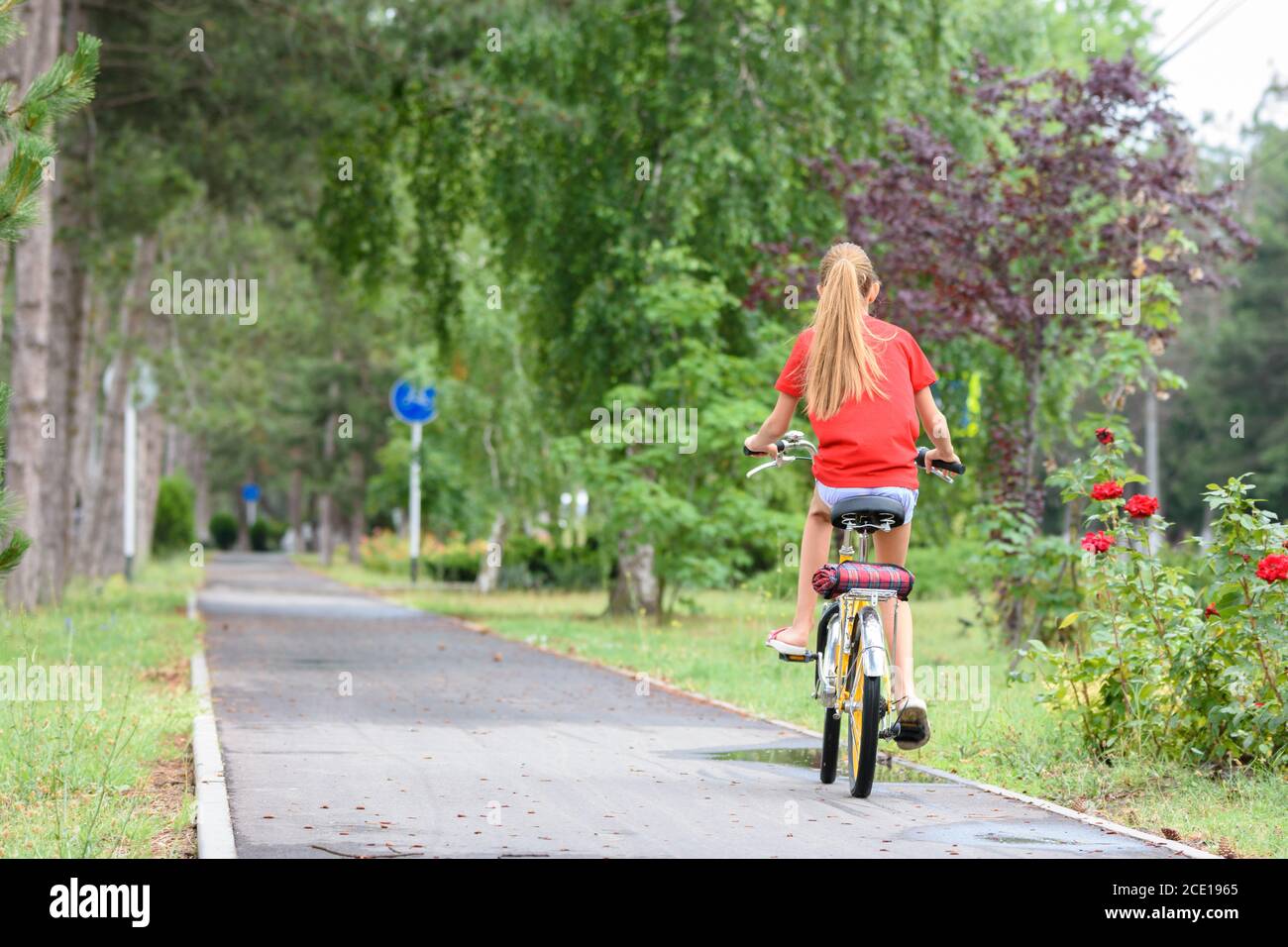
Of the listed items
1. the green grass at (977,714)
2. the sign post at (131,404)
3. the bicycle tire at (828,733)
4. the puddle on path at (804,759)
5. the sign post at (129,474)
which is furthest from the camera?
the sign post at (129,474)

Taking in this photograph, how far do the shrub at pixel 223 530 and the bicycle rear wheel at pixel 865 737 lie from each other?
285 feet

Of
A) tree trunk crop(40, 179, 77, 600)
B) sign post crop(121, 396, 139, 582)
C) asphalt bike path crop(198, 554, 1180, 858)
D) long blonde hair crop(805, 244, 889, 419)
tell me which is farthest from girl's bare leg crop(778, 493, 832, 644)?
sign post crop(121, 396, 139, 582)

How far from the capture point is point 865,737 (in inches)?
294

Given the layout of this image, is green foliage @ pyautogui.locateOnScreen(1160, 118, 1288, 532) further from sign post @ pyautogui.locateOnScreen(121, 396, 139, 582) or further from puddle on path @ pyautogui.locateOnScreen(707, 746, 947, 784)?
puddle on path @ pyautogui.locateOnScreen(707, 746, 947, 784)

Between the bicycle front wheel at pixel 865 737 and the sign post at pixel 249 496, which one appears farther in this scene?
the sign post at pixel 249 496

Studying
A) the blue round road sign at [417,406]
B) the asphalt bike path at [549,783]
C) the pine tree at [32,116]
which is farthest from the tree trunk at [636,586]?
the pine tree at [32,116]

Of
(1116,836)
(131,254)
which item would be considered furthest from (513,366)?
(1116,836)

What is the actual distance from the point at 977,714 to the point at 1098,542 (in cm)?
260

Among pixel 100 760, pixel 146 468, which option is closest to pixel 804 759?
pixel 100 760

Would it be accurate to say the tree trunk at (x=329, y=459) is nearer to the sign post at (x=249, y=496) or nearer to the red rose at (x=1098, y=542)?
the sign post at (x=249, y=496)

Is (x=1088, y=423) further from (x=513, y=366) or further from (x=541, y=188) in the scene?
(x=513, y=366)

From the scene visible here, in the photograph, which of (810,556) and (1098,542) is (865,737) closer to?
(810,556)

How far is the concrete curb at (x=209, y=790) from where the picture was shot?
5.96 meters

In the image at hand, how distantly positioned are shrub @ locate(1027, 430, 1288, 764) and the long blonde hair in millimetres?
1504
